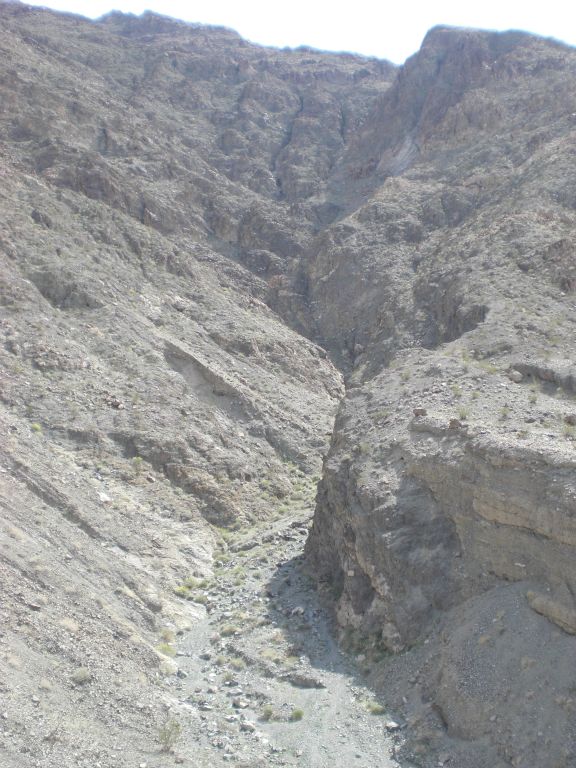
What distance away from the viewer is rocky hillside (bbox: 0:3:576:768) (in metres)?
14.3

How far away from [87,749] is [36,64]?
166 ft

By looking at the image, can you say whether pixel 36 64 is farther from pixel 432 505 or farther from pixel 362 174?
pixel 432 505

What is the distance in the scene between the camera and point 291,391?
3597 centimetres

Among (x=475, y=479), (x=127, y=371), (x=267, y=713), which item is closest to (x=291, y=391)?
(x=127, y=371)

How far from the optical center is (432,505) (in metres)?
18.3

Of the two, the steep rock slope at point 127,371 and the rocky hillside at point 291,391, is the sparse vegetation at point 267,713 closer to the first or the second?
the rocky hillside at point 291,391

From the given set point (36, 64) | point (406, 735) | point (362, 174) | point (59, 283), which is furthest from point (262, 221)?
point (406, 735)

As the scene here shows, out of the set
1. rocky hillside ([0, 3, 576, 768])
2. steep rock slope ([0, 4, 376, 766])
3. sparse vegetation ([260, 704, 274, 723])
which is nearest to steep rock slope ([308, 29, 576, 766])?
rocky hillside ([0, 3, 576, 768])

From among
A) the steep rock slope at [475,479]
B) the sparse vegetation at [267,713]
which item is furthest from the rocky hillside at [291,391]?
the sparse vegetation at [267,713]

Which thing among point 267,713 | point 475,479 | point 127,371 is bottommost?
point 267,713

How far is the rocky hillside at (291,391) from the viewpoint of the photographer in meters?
14.3

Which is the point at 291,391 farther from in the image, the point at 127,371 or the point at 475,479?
the point at 475,479

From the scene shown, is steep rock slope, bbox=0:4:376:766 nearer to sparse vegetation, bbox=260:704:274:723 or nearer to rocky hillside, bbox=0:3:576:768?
rocky hillside, bbox=0:3:576:768

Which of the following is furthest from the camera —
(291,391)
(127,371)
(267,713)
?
(291,391)
